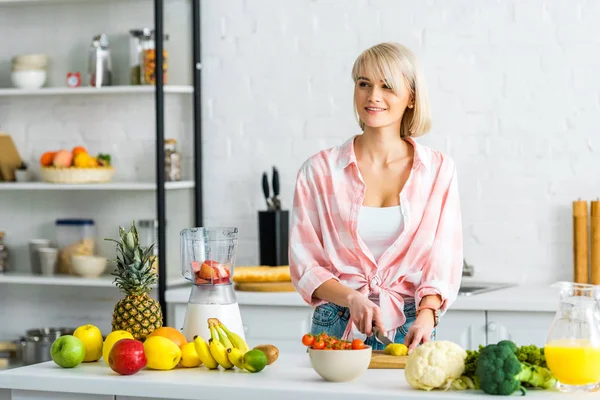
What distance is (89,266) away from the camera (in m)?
4.36

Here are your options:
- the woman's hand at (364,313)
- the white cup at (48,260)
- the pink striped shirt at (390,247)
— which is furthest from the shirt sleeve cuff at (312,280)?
the white cup at (48,260)

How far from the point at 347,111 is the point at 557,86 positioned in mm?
890

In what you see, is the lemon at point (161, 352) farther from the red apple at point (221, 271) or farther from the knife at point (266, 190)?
the knife at point (266, 190)

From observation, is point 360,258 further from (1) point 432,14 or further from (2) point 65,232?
(2) point 65,232

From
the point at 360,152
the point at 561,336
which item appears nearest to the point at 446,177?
the point at 360,152

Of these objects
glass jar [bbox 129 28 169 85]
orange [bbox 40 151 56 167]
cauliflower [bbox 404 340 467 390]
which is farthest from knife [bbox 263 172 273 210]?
cauliflower [bbox 404 340 467 390]

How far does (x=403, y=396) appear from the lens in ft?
6.15

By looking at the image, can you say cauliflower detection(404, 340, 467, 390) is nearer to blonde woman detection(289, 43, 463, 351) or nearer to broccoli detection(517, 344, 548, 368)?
broccoli detection(517, 344, 548, 368)

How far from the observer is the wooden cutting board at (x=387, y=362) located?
2.18m

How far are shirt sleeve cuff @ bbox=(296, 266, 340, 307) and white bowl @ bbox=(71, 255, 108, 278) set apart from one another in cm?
201

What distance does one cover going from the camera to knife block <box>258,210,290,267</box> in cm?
407

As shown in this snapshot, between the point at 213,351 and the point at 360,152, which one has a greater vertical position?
the point at 360,152

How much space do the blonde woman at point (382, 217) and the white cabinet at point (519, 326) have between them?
3.31 feet

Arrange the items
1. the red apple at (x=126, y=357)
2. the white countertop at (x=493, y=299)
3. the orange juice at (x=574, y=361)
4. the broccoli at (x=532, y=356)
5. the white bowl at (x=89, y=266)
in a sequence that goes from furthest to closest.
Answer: the white bowl at (x=89, y=266)
the white countertop at (x=493, y=299)
the red apple at (x=126, y=357)
the broccoli at (x=532, y=356)
the orange juice at (x=574, y=361)
